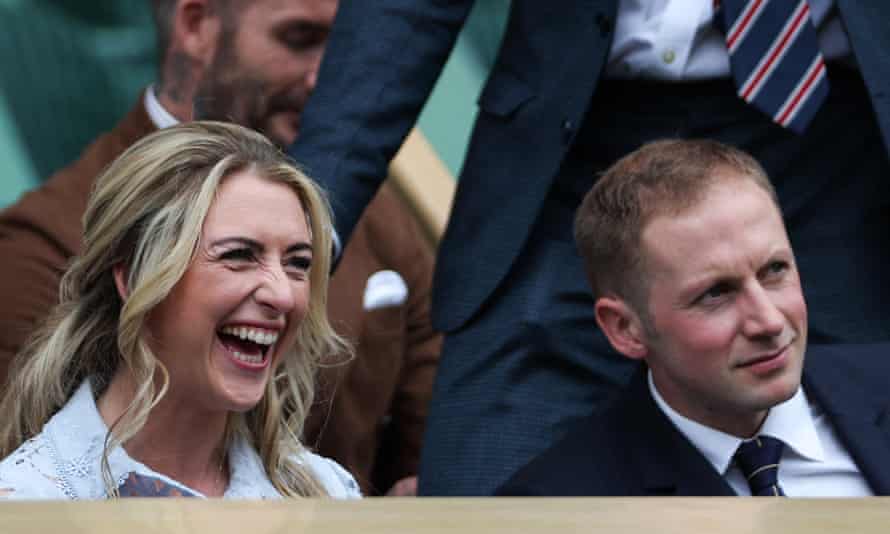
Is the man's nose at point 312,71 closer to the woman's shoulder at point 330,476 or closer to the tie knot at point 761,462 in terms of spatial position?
the woman's shoulder at point 330,476

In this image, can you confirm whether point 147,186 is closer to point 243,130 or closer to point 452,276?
point 243,130

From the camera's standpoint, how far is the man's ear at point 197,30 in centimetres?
371

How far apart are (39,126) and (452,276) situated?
207cm

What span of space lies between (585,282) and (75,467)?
32.7 inches

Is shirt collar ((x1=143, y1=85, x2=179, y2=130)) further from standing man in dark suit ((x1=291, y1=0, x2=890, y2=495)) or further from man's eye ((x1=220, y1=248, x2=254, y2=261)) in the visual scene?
man's eye ((x1=220, y1=248, x2=254, y2=261))

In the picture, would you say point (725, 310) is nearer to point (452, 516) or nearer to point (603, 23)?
point (603, 23)

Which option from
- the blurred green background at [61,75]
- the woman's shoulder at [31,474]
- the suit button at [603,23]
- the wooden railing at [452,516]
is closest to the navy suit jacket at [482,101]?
the suit button at [603,23]

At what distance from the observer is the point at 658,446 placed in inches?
96.0

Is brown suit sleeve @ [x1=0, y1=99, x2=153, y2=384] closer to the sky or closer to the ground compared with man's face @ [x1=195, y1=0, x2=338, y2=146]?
closer to the ground

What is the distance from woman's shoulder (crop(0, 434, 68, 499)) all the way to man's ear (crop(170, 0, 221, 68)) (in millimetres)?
1580

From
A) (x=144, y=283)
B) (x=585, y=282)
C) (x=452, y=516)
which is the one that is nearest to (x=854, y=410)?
(x=585, y=282)

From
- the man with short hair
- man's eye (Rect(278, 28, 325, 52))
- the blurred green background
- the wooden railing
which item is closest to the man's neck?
the man with short hair

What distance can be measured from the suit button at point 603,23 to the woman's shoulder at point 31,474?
3.08ft

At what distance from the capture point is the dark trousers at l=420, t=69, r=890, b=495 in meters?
2.64
